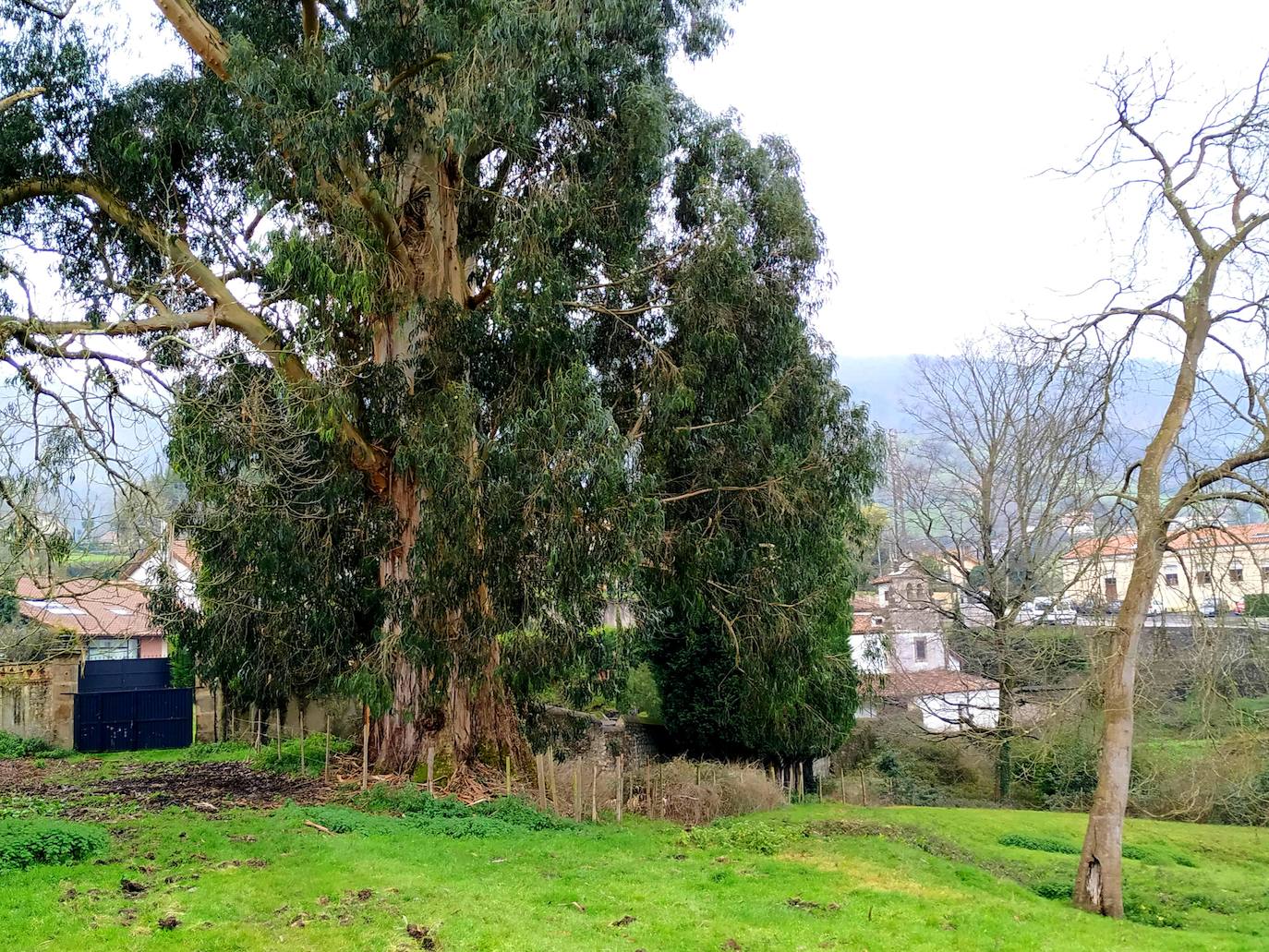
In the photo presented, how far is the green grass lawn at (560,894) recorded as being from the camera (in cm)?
743

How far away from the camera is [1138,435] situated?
1173cm

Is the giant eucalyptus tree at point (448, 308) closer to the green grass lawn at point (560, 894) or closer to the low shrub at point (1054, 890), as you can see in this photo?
the green grass lawn at point (560, 894)

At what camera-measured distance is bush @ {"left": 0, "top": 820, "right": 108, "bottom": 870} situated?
8.32m

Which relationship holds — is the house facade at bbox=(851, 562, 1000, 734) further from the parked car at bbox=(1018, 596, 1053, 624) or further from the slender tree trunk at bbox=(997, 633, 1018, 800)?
the parked car at bbox=(1018, 596, 1053, 624)

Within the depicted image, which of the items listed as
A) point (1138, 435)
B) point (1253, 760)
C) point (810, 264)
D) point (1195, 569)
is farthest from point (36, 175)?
point (1253, 760)

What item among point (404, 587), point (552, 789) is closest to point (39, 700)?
point (404, 587)

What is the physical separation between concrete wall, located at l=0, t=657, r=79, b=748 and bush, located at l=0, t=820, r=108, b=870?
1154cm

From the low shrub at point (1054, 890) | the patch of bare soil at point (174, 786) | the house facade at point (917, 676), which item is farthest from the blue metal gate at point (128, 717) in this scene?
the low shrub at point (1054, 890)

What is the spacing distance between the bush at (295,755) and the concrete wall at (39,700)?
473 centimetres

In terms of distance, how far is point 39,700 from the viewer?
19.3 m

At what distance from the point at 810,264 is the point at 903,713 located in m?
15.4

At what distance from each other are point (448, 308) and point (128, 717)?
40.7ft

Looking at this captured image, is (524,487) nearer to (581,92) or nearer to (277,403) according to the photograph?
(277,403)

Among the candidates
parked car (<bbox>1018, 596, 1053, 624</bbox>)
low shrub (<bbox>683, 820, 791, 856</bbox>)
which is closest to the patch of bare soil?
low shrub (<bbox>683, 820, 791, 856</bbox>)
